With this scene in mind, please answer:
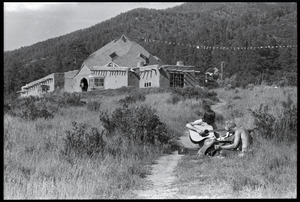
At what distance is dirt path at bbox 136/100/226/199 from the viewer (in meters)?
5.25

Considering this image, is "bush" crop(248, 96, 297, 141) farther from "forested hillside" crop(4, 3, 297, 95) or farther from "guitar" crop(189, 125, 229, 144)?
"forested hillside" crop(4, 3, 297, 95)

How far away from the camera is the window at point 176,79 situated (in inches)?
1483

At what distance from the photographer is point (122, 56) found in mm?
44125

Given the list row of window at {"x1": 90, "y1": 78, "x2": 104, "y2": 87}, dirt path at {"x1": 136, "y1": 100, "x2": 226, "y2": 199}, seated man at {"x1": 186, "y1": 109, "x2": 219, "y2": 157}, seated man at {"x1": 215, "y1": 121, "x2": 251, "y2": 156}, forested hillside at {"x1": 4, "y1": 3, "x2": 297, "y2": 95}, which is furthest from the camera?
forested hillside at {"x1": 4, "y1": 3, "x2": 297, "y2": 95}

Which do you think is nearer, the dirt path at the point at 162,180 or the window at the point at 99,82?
the dirt path at the point at 162,180

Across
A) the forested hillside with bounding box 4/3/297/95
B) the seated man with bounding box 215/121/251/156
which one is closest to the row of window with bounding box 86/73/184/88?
the forested hillside with bounding box 4/3/297/95

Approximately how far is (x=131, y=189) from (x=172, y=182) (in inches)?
29.5

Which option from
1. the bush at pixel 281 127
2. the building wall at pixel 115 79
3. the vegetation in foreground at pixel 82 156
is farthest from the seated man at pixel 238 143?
the building wall at pixel 115 79

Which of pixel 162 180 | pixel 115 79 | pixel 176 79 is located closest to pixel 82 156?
pixel 162 180

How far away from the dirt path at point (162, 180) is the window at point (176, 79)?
29.2 m

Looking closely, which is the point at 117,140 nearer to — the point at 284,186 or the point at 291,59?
the point at 284,186

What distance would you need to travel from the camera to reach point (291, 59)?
4881 centimetres

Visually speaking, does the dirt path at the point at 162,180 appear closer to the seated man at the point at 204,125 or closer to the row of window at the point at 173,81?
the seated man at the point at 204,125

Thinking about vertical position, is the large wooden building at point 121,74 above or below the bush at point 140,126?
above
